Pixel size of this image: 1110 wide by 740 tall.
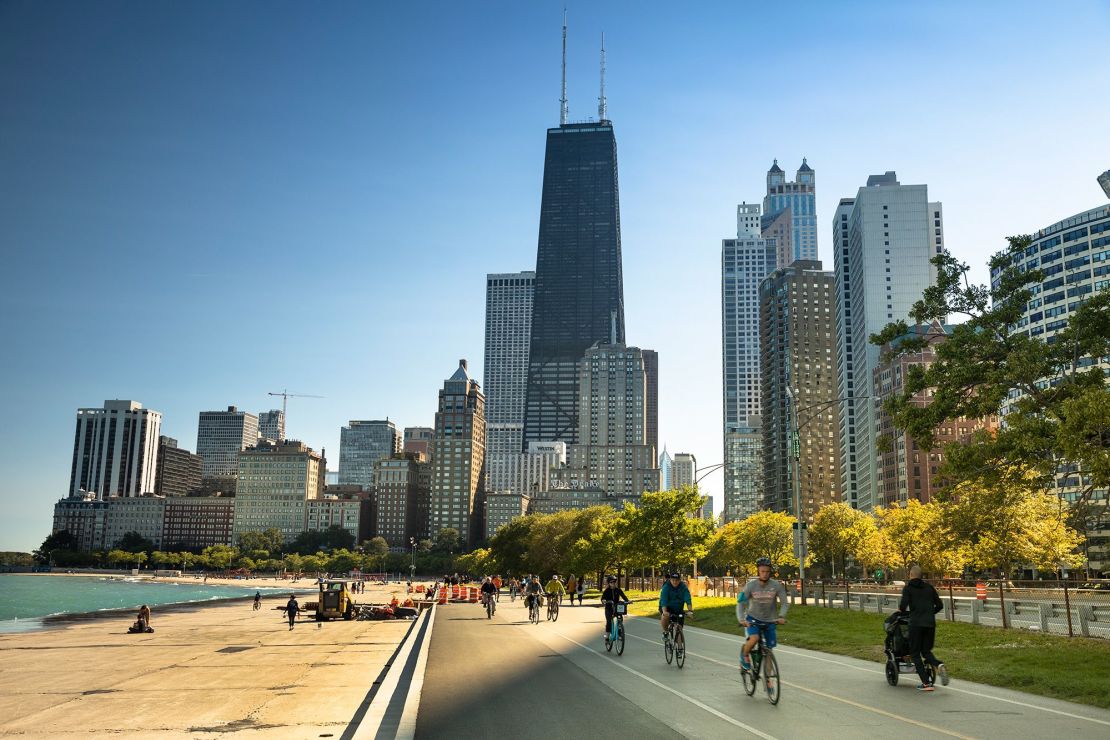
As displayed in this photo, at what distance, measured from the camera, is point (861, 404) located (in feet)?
651

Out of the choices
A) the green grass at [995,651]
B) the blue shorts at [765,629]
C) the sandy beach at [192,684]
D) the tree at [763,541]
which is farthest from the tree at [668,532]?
the blue shorts at [765,629]

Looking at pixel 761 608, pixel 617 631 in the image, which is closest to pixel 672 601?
pixel 617 631

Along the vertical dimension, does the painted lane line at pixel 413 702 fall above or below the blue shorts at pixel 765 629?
below

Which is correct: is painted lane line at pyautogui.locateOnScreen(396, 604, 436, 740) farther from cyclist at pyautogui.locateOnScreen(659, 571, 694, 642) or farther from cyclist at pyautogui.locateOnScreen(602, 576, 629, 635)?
cyclist at pyautogui.locateOnScreen(659, 571, 694, 642)

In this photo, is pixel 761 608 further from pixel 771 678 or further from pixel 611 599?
pixel 611 599

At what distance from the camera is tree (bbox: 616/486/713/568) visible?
62469mm

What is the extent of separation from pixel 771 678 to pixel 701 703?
118cm

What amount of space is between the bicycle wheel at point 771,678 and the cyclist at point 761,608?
1.34 ft

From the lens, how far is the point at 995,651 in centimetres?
2036

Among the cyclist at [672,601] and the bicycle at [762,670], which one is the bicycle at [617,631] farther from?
the bicycle at [762,670]

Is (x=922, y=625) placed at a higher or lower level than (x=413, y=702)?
higher

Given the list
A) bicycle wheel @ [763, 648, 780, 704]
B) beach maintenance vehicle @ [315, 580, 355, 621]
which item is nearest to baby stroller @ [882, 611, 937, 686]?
bicycle wheel @ [763, 648, 780, 704]

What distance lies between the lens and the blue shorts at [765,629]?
14219 mm

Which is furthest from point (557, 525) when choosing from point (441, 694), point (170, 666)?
point (441, 694)
